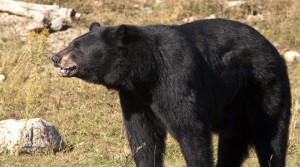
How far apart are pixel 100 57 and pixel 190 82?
0.83m

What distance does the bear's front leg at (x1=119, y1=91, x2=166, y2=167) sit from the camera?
6.38 metres

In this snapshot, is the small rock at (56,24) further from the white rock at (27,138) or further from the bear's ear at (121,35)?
the bear's ear at (121,35)

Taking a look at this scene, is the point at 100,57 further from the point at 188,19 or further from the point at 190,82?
the point at 188,19

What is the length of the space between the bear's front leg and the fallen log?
754cm

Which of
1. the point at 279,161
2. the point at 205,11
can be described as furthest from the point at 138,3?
the point at 279,161

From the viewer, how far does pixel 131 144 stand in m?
6.54

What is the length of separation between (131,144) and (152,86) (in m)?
0.72

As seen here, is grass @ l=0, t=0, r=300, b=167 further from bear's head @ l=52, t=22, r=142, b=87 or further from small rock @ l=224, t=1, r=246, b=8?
bear's head @ l=52, t=22, r=142, b=87

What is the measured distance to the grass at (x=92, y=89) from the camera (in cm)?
807

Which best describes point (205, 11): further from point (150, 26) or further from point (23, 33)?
point (150, 26)

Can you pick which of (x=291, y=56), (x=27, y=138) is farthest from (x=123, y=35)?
(x=291, y=56)

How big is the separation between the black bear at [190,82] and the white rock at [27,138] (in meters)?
1.78

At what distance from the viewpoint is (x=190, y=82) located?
6.05m

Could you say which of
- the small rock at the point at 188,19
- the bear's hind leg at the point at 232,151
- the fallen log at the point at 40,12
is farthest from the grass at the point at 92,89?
the bear's hind leg at the point at 232,151
